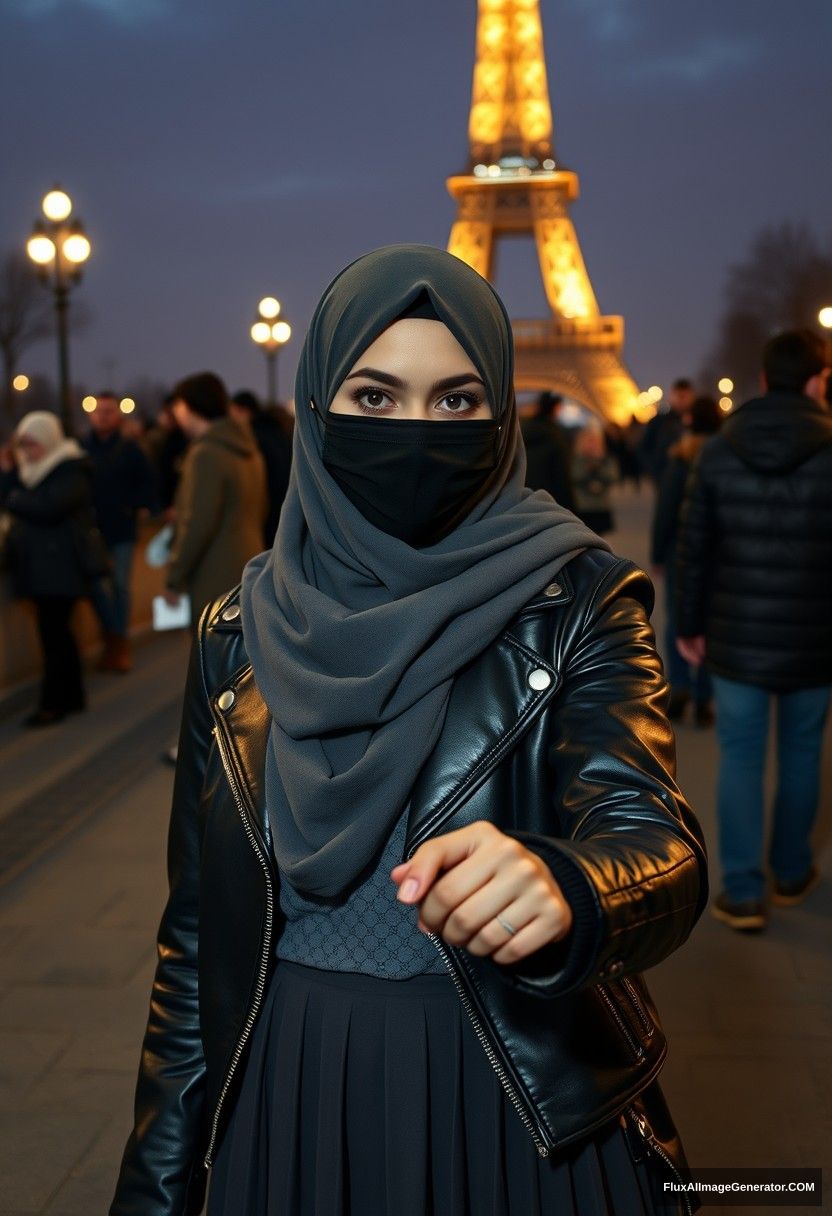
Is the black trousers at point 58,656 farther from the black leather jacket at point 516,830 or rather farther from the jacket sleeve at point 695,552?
the black leather jacket at point 516,830

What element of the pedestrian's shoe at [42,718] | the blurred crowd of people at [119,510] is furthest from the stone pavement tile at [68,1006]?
the pedestrian's shoe at [42,718]

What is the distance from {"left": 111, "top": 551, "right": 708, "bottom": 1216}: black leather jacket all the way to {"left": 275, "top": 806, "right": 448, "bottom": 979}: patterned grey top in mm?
60

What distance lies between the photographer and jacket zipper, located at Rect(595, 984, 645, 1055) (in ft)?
6.30

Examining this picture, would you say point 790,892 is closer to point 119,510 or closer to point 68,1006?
point 68,1006

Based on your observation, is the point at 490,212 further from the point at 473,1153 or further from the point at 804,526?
the point at 473,1153

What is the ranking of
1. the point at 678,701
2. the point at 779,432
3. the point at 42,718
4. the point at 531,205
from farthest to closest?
1. the point at 531,205
2. the point at 42,718
3. the point at 678,701
4. the point at 779,432

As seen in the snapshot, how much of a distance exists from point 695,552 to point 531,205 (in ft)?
177

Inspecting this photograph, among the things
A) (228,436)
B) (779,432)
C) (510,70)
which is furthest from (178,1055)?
(510,70)

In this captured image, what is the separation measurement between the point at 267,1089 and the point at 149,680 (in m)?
9.30

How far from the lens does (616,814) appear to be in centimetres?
170

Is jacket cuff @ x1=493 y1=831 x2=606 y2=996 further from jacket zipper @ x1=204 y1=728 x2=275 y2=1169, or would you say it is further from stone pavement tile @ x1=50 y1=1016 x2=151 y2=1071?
stone pavement tile @ x1=50 y1=1016 x2=151 y2=1071

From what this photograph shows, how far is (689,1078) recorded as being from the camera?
14.0ft

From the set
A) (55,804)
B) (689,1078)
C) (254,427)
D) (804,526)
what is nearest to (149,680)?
(254,427)

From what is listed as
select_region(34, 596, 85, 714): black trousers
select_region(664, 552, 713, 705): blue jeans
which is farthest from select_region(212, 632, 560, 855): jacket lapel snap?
select_region(34, 596, 85, 714): black trousers
